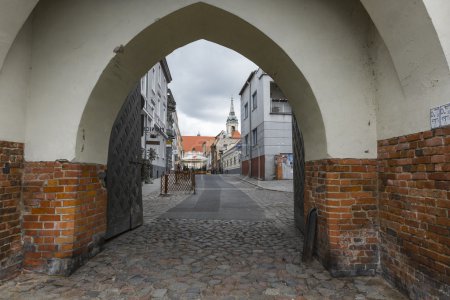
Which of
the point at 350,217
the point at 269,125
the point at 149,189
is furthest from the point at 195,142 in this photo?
the point at 350,217

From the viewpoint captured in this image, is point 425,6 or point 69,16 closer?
point 425,6

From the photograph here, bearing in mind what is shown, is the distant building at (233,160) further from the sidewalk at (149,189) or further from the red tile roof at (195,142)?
the red tile roof at (195,142)

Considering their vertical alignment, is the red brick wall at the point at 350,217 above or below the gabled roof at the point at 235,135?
below

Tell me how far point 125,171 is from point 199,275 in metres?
2.63

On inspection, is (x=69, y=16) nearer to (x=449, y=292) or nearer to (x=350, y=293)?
(x=350, y=293)

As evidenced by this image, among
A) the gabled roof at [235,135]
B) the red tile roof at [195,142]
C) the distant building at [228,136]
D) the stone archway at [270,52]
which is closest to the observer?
the stone archway at [270,52]

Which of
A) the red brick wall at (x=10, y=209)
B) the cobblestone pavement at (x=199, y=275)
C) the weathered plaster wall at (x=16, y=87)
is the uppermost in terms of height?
the weathered plaster wall at (x=16, y=87)

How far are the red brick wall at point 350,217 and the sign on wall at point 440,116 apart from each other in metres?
0.96

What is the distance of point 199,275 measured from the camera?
3.28 m

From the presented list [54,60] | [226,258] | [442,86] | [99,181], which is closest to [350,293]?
[226,258]

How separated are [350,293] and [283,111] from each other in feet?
71.2

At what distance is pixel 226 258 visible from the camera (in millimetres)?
3889

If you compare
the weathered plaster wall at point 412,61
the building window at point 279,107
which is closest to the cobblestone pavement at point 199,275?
the weathered plaster wall at point 412,61

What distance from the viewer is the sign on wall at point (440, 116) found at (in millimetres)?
2260
